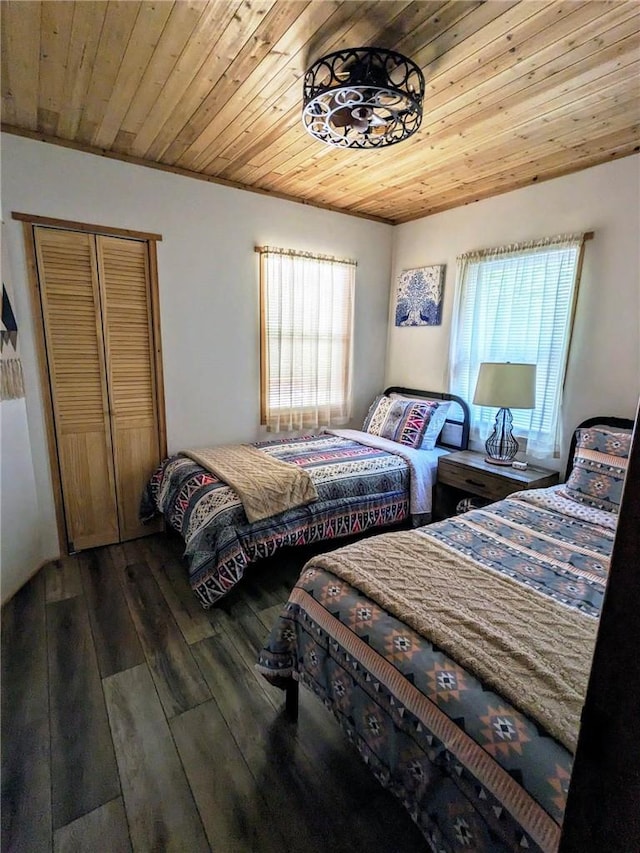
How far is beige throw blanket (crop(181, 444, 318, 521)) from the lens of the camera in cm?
241

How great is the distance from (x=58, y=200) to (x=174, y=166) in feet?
2.56

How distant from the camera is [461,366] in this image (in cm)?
346

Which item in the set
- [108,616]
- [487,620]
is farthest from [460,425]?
[108,616]

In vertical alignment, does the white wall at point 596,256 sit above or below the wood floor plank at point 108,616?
above

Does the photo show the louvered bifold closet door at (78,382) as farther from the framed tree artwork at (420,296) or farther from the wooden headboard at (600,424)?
the wooden headboard at (600,424)

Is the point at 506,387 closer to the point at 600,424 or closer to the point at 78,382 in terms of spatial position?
the point at 600,424

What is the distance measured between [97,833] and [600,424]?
10.1 feet

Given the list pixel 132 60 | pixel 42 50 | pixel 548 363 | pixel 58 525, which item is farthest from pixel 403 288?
pixel 58 525

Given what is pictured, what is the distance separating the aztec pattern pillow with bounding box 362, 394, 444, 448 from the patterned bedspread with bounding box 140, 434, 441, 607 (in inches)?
8.0

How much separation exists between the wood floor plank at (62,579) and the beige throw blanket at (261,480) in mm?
1004

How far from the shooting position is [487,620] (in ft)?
4.13

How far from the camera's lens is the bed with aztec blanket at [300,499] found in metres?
2.29

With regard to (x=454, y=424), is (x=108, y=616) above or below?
below

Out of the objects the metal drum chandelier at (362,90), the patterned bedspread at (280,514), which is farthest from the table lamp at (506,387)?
the metal drum chandelier at (362,90)
